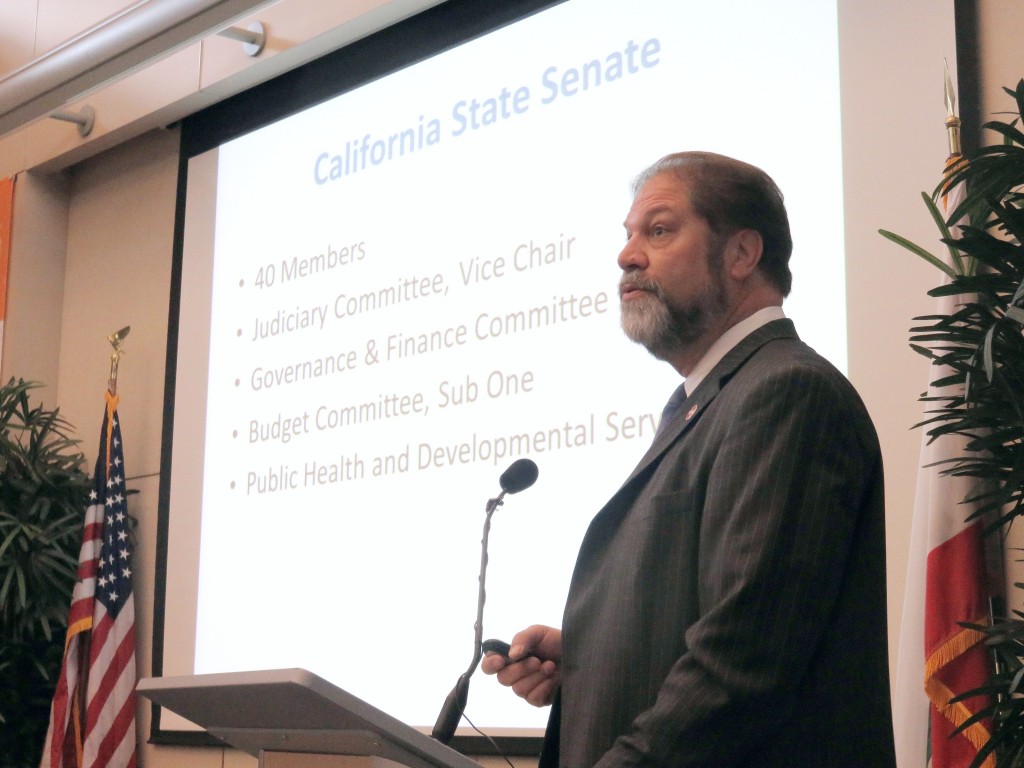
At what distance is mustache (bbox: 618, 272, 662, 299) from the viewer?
2.15m

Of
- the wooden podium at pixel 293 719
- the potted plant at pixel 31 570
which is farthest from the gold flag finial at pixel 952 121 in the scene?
the potted plant at pixel 31 570

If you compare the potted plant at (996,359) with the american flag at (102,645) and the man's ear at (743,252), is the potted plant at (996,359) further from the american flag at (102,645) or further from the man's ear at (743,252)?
the american flag at (102,645)

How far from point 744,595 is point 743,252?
72cm

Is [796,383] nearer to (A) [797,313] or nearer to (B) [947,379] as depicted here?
(B) [947,379]

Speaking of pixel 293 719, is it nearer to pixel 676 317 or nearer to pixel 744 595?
pixel 744 595

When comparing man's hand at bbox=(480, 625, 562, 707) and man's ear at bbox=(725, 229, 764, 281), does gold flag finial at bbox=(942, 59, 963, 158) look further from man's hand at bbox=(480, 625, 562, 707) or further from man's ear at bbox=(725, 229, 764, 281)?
man's hand at bbox=(480, 625, 562, 707)

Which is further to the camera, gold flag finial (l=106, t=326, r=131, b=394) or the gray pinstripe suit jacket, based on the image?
gold flag finial (l=106, t=326, r=131, b=394)

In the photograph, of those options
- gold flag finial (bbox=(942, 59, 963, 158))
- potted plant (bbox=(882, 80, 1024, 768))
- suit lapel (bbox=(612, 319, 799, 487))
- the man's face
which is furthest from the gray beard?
gold flag finial (bbox=(942, 59, 963, 158))

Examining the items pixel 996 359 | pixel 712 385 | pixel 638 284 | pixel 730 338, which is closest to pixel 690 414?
pixel 712 385

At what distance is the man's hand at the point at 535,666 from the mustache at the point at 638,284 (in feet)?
1.94

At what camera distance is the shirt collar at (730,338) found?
2066 mm

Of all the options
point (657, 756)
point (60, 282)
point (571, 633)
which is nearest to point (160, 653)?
point (60, 282)

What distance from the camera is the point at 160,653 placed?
5.12m

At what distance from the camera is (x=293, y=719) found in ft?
5.85
